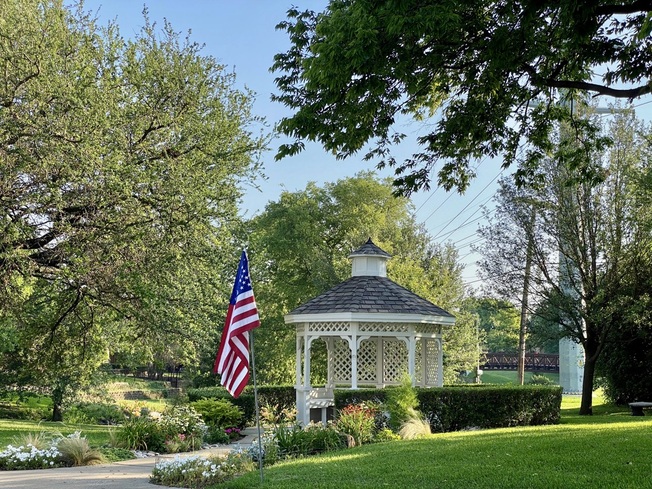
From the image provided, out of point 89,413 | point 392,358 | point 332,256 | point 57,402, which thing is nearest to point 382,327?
point 392,358

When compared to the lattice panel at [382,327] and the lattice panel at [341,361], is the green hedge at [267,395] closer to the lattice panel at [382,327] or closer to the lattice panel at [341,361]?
the lattice panel at [341,361]

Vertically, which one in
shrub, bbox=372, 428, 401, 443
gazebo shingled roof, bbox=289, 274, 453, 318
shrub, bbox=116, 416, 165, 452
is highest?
gazebo shingled roof, bbox=289, 274, 453, 318

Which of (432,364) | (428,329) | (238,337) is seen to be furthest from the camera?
(432,364)

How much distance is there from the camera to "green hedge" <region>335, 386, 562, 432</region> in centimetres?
1688

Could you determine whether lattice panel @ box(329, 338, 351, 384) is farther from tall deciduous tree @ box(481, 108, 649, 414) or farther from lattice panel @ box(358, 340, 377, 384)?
tall deciduous tree @ box(481, 108, 649, 414)

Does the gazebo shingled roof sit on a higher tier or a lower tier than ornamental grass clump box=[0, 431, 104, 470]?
higher

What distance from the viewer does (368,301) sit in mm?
18438

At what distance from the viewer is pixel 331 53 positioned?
25.5 ft

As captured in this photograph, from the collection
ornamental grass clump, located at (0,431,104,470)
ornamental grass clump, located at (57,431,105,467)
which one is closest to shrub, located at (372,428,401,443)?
ornamental grass clump, located at (0,431,104,470)

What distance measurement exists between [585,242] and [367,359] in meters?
8.07

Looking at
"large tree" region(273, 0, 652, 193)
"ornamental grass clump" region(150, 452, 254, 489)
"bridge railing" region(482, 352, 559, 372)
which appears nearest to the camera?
"large tree" region(273, 0, 652, 193)

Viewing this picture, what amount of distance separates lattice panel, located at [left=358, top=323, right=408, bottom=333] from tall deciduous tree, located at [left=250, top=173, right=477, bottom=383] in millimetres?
8813

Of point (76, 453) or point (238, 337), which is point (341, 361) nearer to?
point (76, 453)

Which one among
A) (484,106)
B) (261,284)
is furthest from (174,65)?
(261,284)
